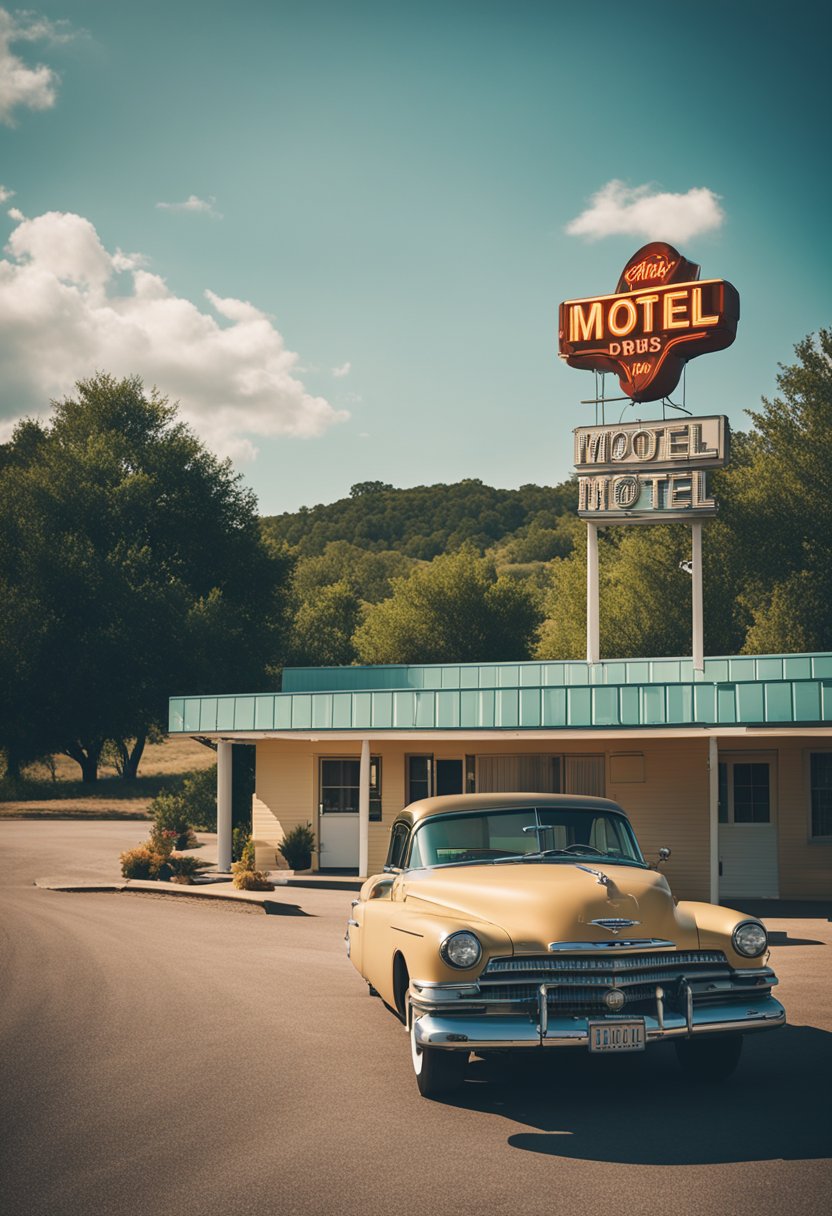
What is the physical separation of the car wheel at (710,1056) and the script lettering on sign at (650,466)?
18776 millimetres

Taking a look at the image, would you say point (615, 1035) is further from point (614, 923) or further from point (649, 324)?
point (649, 324)

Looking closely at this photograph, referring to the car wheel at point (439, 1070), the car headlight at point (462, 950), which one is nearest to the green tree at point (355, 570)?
the car wheel at point (439, 1070)

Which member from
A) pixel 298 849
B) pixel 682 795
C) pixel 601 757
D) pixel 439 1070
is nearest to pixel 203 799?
pixel 298 849

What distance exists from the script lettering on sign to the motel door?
5.82 m

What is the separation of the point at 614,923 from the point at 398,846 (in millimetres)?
2889

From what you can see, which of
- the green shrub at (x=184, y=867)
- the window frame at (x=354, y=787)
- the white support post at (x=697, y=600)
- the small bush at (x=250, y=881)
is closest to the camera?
the small bush at (x=250, y=881)

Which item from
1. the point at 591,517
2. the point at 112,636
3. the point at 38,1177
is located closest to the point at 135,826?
the point at 112,636

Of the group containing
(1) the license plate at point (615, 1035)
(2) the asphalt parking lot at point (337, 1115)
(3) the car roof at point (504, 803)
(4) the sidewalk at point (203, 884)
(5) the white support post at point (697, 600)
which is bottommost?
(4) the sidewalk at point (203, 884)

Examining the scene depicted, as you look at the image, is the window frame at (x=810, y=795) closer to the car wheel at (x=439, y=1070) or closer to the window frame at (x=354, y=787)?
the window frame at (x=354, y=787)

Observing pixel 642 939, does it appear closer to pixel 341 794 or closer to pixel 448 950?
pixel 448 950

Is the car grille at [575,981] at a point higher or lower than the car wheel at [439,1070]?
higher

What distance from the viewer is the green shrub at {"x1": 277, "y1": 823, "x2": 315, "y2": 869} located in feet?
85.7

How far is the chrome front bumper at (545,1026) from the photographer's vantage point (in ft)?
24.3

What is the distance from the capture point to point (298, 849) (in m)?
26.1
